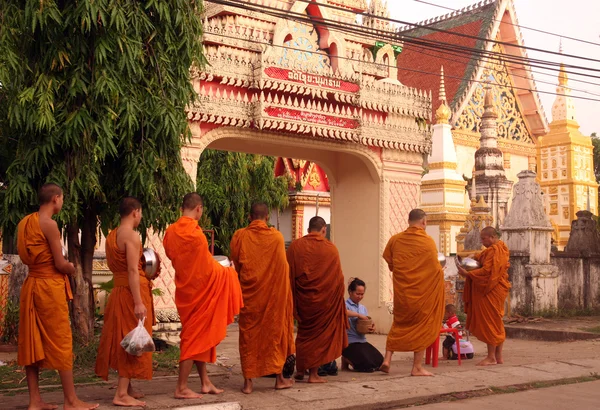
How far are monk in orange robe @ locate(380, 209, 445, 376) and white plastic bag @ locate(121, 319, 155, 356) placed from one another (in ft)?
9.75

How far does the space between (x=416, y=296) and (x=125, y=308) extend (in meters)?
3.15

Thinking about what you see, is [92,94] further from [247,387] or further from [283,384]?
[283,384]

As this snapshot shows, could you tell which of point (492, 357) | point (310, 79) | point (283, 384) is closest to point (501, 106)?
point (310, 79)

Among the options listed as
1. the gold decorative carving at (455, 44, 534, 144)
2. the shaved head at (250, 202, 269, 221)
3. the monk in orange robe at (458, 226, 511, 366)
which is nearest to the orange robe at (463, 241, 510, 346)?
the monk in orange robe at (458, 226, 511, 366)

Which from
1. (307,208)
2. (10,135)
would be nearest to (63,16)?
(10,135)

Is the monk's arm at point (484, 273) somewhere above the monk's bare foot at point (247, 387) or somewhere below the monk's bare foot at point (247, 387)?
above

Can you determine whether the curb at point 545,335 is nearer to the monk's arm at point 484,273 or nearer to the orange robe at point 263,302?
the monk's arm at point 484,273

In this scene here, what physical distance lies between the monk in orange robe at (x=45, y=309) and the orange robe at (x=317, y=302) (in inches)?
94.1

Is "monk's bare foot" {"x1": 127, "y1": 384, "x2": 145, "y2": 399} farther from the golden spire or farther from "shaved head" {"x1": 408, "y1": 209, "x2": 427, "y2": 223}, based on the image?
the golden spire

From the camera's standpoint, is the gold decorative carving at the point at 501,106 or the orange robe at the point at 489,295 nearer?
the orange robe at the point at 489,295

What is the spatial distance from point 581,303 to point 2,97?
11.5m

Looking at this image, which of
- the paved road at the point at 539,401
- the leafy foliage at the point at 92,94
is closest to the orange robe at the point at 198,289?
the leafy foliage at the point at 92,94

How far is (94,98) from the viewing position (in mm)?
7566

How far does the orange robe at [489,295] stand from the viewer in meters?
9.01
